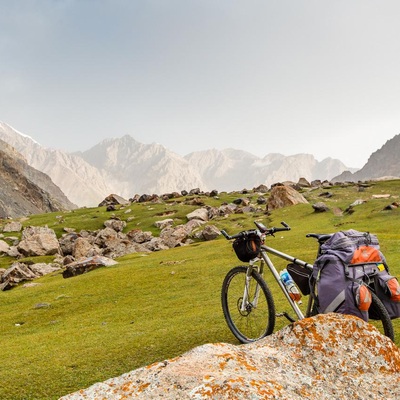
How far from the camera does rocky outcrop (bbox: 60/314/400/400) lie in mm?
4043

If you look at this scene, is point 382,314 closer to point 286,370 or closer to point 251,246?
point 286,370

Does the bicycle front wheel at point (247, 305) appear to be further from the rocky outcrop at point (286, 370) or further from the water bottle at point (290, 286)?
the rocky outcrop at point (286, 370)

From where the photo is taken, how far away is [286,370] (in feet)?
15.7

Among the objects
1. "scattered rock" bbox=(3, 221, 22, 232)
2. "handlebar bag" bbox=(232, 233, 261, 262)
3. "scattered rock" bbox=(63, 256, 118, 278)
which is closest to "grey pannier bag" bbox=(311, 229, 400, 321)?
"handlebar bag" bbox=(232, 233, 261, 262)

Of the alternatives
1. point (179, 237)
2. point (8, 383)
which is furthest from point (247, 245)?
point (179, 237)

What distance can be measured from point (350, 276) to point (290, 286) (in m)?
1.81

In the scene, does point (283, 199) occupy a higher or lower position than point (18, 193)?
lower

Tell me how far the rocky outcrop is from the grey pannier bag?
0.88m

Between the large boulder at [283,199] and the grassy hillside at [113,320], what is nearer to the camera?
the grassy hillside at [113,320]

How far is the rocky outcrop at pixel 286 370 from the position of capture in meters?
4.04

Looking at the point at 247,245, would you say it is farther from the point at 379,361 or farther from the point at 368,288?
the point at 379,361

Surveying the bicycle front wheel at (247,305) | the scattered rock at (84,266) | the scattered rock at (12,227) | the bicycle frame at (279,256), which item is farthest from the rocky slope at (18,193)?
the bicycle frame at (279,256)

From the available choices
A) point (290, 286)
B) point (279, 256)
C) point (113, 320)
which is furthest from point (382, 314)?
point (113, 320)

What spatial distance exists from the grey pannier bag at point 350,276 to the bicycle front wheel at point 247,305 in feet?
5.33
